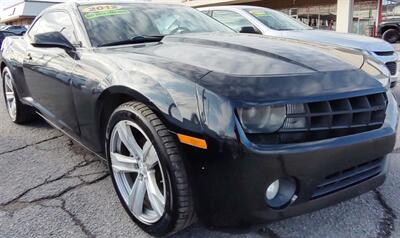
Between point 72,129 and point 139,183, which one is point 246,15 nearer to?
point 72,129

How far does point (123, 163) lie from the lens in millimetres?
2568

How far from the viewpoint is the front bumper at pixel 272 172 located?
1.89 metres

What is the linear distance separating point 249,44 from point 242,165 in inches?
44.4

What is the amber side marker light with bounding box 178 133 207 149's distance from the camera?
1951 millimetres

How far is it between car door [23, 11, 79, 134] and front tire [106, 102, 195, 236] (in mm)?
716

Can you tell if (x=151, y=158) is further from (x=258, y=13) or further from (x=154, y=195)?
(x=258, y=13)

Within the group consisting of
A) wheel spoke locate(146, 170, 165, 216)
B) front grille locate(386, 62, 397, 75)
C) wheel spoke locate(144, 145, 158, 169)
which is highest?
wheel spoke locate(144, 145, 158, 169)

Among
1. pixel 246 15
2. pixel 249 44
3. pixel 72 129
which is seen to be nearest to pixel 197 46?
pixel 249 44

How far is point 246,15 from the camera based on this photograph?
7434mm

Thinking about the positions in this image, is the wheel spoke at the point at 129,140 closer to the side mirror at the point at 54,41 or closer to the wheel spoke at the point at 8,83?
the side mirror at the point at 54,41

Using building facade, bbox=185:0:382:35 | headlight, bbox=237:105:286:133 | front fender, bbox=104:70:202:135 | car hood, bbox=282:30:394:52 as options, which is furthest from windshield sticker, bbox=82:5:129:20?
building facade, bbox=185:0:382:35

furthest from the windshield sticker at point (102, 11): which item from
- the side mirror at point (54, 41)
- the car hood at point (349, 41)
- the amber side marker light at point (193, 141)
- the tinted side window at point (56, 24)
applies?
the car hood at point (349, 41)

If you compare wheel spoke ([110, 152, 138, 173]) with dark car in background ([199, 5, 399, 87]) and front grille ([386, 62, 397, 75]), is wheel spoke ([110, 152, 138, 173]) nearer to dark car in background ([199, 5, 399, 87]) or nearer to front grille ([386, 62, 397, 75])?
dark car in background ([199, 5, 399, 87])

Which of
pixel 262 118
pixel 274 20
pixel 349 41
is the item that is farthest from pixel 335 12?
pixel 262 118
